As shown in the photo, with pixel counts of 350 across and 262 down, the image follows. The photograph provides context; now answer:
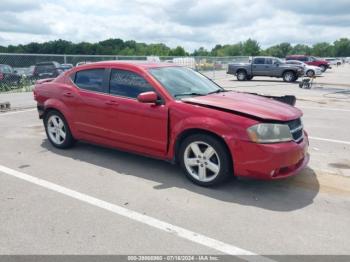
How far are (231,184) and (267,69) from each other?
2265cm

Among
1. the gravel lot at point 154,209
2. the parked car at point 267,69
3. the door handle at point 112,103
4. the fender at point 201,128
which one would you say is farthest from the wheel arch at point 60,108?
the parked car at point 267,69

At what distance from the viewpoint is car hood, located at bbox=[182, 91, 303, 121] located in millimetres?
4395

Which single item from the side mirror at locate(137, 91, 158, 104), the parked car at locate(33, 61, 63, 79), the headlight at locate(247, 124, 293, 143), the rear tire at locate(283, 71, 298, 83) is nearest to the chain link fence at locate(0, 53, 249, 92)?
the parked car at locate(33, 61, 63, 79)

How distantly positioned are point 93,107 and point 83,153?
95cm

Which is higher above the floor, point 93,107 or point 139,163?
point 93,107

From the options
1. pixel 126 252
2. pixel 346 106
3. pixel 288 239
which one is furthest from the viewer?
pixel 346 106

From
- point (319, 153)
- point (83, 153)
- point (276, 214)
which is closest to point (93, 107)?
point (83, 153)

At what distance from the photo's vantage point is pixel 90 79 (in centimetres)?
589

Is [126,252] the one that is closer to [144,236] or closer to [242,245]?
[144,236]

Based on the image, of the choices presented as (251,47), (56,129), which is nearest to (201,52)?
(251,47)

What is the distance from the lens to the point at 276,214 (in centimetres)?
398

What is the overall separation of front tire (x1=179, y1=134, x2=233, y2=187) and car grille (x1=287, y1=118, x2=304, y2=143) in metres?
0.86

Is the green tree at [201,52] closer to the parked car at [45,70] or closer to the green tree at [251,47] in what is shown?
the green tree at [251,47]

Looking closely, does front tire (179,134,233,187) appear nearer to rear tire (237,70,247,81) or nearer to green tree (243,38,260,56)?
rear tire (237,70,247,81)
